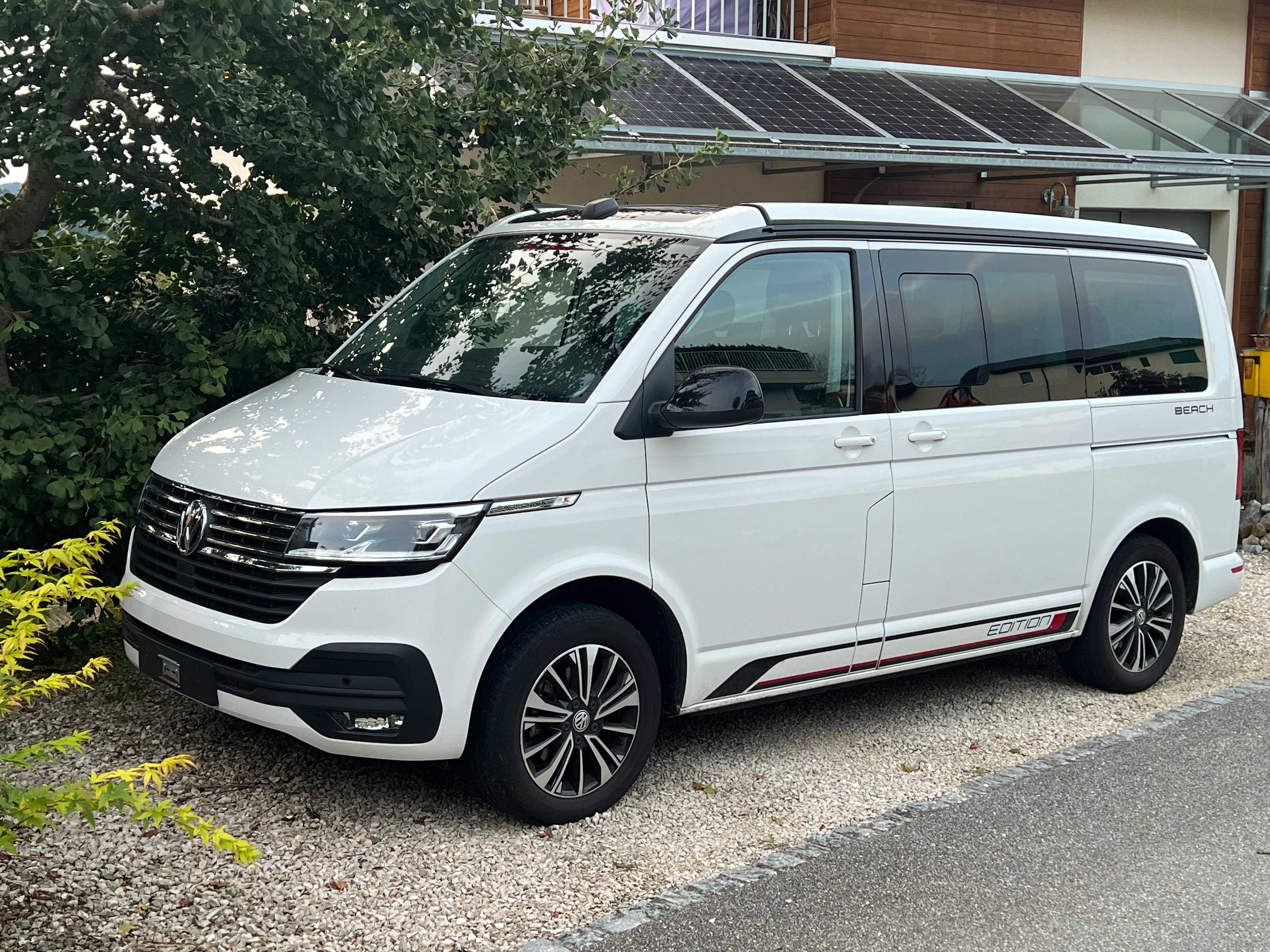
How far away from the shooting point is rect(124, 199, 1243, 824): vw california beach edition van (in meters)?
4.46

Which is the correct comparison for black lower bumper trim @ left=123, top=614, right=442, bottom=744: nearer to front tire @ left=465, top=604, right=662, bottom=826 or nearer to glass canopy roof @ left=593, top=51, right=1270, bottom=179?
front tire @ left=465, top=604, right=662, bottom=826

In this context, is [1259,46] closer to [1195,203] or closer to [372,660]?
[1195,203]

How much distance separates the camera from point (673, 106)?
416 inches

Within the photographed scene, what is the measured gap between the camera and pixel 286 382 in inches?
224

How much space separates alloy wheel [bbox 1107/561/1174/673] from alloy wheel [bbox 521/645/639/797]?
293cm

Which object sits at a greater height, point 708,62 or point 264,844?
point 708,62

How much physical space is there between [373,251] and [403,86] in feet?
2.92

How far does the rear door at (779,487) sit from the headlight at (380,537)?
2.69 ft

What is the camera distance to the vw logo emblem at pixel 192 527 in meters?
4.70

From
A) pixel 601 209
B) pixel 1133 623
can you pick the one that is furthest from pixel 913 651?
pixel 601 209

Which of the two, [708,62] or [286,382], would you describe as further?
[708,62]

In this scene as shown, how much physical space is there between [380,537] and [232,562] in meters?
0.57

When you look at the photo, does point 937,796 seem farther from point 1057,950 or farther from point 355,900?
point 355,900

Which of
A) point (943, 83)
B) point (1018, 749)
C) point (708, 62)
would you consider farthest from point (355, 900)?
point (943, 83)
